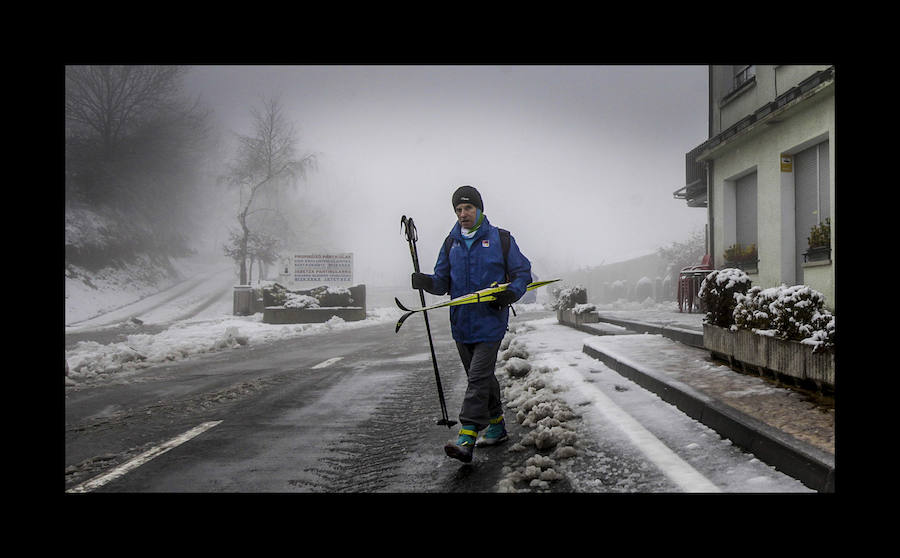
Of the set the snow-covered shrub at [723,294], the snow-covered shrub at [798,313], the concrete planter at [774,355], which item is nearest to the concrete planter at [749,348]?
the concrete planter at [774,355]

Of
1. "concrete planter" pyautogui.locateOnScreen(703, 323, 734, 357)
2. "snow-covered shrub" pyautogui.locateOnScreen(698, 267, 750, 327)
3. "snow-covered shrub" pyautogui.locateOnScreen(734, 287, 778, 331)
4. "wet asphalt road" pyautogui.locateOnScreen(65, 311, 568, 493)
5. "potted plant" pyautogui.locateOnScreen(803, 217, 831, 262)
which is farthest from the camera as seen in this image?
"potted plant" pyautogui.locateOnScreen(803, 217, 831, 262)

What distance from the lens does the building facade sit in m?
8.48

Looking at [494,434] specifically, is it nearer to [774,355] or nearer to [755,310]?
[774,355]

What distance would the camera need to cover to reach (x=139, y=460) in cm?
360

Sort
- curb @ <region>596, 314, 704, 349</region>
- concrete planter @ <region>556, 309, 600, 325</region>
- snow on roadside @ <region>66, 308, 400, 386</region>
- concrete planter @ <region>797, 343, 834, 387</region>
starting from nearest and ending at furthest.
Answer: concrete planter @ <region>797, 343, 834, 387</region> → curb @ <region>596, 314, 704, 349</region> → snow on roadside @ <region>66, 308, 400, 386</region> → concrete planter @ <region>556, 309, 600, 325</region>

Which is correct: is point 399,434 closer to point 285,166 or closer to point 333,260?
point 333,260

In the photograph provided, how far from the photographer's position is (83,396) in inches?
242

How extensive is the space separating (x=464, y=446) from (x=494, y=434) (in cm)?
47

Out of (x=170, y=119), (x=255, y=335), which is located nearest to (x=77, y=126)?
(x=170, y=119)

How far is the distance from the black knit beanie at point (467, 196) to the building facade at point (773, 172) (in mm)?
5817

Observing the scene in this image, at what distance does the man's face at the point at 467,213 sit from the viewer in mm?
3850

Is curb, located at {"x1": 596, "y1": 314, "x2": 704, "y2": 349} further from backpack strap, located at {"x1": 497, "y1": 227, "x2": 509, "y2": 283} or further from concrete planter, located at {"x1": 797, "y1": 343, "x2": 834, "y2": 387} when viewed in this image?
backpack strap, located at {"x1": 497, "y1": 227, "x2": 509, "y2": 283}

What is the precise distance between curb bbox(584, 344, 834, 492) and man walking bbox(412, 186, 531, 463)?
4.91ft

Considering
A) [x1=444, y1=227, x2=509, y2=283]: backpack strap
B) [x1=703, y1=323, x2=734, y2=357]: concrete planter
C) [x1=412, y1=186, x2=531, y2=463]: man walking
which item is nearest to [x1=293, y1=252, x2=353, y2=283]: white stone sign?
[x1=703, y1=323, x2=734, y2=357]: concrete planter
